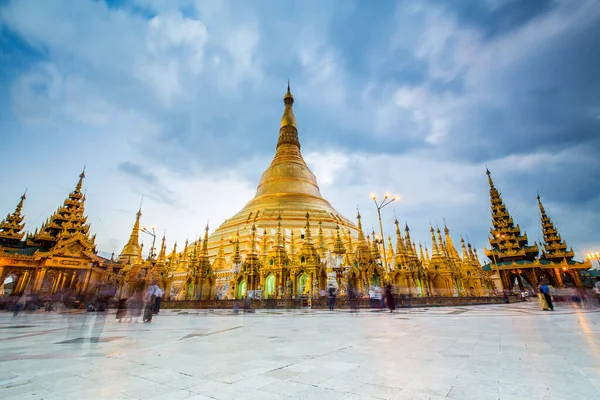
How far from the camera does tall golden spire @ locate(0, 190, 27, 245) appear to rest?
84.2 ft

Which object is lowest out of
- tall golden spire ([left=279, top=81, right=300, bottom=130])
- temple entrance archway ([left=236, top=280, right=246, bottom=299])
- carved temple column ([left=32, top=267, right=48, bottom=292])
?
temple entrance archway ([left=236, top=280, right=246, bottom=299])

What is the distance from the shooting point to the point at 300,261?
75.8 feet

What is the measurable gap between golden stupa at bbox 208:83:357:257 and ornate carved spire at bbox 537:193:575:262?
25426mm

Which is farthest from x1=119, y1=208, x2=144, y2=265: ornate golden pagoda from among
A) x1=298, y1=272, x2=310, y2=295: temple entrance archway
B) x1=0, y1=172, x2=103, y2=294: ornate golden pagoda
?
x1=298, y1=272, x2=310, y2=295: temple entrance archway

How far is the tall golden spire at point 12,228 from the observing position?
25656 mm

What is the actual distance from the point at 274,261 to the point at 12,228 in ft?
79.2

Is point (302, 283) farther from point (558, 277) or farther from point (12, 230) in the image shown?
point (558, 277)

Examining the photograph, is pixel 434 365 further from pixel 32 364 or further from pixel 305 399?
pixel 32 364

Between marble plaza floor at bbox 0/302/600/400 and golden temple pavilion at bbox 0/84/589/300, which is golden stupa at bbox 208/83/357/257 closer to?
golden temple pavilion at bbox 0/84/589/300

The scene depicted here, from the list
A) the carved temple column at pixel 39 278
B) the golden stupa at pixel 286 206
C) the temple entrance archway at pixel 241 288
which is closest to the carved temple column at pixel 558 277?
the golden stupa at pixel 286 206

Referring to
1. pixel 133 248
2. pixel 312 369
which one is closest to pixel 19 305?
pixel 312 369

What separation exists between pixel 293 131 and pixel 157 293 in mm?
46894

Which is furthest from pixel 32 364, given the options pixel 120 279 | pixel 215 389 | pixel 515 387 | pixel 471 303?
pixel 120 279

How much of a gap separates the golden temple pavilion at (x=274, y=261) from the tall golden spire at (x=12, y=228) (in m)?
0.07
